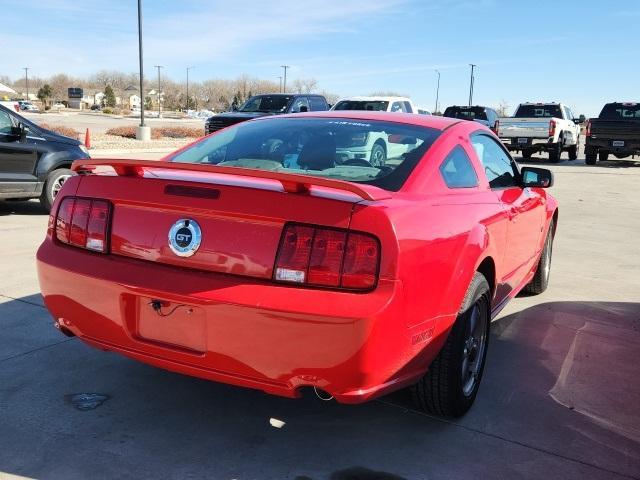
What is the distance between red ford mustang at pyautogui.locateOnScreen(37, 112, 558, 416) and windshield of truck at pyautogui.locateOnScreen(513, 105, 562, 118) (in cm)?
2221

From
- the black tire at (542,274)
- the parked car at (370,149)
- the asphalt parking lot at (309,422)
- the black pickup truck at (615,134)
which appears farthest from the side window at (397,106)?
the parked car at (370,149)

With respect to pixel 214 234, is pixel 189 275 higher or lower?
lower

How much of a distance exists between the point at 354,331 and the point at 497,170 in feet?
7.47

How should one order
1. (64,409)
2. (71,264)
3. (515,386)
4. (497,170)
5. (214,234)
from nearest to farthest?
1. (214,234)
2. (71,264)
3. (64,409)
4. (515,386)
5. (497,170)

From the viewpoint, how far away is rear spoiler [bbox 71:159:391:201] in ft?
8.18

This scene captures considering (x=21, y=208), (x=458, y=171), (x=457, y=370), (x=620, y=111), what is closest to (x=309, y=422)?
(x=457, y=370)

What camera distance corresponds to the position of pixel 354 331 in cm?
238

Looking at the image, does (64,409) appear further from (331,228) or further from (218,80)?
(218,80)

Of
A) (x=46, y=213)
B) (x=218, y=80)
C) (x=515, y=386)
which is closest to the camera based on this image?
(x=515, y=386)

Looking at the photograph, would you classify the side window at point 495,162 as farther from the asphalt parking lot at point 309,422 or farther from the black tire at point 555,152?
the black tire at point 555,152

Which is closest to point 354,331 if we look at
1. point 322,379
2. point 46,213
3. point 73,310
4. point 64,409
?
point 322,379

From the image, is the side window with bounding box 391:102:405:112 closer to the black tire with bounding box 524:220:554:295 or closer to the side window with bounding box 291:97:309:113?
the side window with bounding box 291:97:309:113

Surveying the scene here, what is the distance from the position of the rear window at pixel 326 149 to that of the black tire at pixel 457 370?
74 centimetres

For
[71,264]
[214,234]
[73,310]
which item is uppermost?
[214,234]
